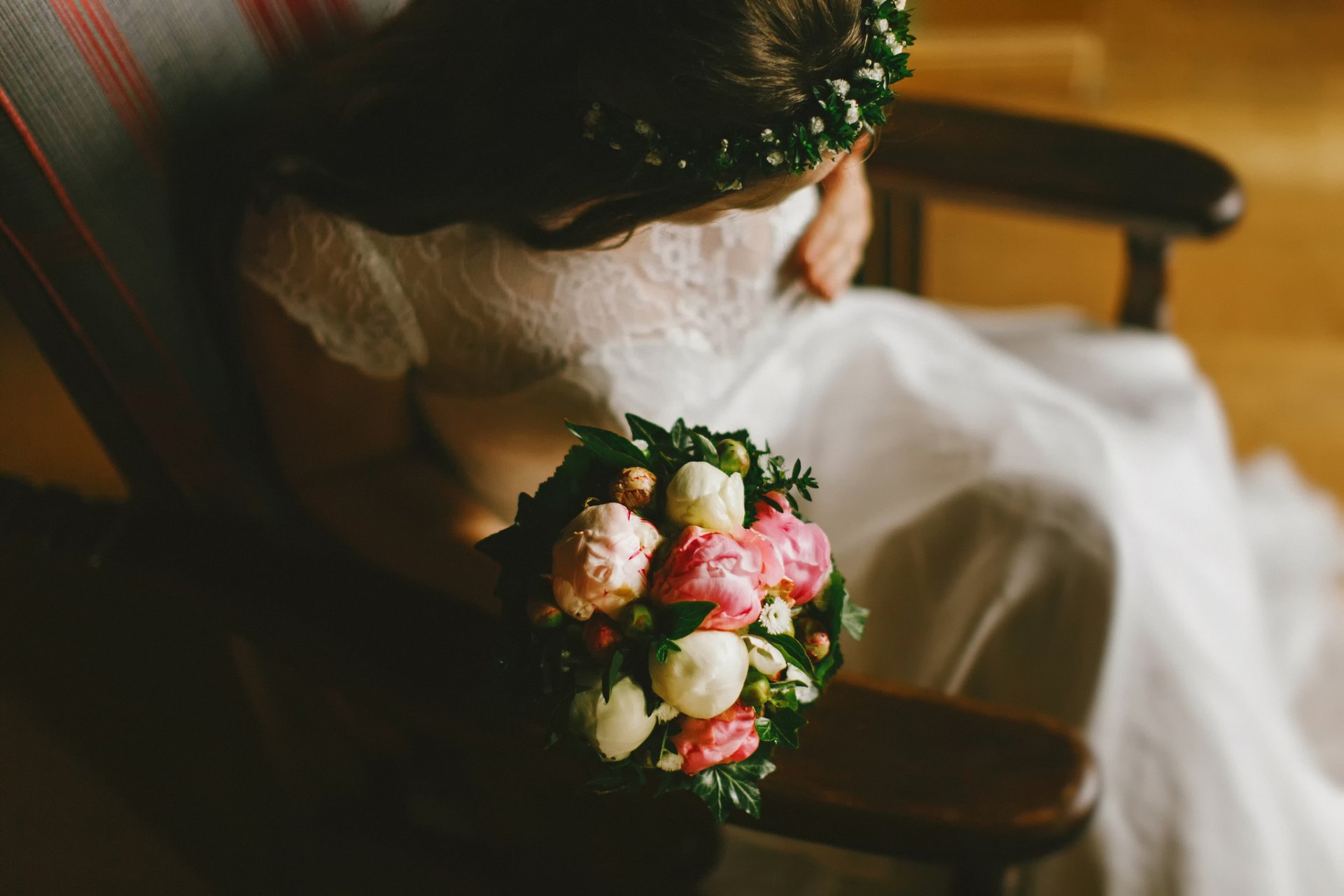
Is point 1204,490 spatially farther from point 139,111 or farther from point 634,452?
point 139,111

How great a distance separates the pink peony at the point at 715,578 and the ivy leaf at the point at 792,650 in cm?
3

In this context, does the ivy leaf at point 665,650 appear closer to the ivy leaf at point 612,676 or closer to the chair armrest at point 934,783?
the ivy leaf at point 612,676

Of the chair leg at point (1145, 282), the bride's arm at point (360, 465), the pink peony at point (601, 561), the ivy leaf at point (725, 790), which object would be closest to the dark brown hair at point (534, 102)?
the bride's arm at point (360, 465)

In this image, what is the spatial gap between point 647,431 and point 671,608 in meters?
0.12

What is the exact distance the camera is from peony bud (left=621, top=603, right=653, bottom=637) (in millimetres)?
473

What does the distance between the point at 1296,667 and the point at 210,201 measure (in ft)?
4.54

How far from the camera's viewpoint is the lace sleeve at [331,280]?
28.8 inches

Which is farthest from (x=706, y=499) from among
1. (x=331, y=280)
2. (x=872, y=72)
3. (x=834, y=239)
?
(x=834, y=239)

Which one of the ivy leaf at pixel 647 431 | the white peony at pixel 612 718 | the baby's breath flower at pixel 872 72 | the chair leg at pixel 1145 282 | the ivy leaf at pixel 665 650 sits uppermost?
the baby's breath flower at pixel 872 72

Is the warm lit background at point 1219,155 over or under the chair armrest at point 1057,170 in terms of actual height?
under

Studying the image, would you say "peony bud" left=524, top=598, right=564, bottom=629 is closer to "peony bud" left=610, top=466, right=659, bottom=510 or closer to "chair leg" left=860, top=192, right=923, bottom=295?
"peony bud" left=610, top=466, right=659, bottom=510

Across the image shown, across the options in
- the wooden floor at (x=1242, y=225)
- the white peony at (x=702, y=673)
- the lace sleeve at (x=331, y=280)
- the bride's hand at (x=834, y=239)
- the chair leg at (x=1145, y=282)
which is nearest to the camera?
the white peony at (x=702, y=673)

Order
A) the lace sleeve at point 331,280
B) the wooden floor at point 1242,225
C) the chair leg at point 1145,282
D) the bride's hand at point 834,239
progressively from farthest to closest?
the wooden floor at point 1242,225
the chair leg at point 1145,282
the bride's hand at point 834,239
the lace sleeve at point 331,280

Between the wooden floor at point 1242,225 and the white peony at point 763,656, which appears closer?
the white peony at point 763,656
